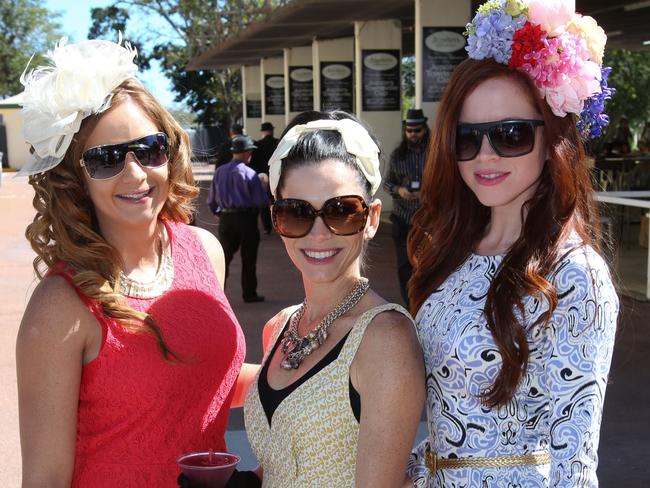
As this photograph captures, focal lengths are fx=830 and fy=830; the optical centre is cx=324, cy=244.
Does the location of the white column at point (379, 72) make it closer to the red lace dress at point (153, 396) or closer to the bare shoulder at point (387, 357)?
the red lace dress at point (153, 396)

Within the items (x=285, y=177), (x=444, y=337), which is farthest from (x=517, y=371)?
(x=285, y=177)

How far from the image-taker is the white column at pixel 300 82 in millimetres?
23438

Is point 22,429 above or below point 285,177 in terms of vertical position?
below

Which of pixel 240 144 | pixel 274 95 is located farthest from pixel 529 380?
pixel 274 95

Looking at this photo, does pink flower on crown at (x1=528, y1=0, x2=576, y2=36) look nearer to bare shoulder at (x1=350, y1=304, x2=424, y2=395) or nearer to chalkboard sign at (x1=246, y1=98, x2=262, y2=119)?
A: bare shoulder at (x1=350, y1=304, x2=424, y2=395)

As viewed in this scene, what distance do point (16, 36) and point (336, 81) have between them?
47.9 m

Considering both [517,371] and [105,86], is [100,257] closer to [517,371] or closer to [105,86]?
[105,86]

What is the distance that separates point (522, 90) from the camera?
86.3 inches

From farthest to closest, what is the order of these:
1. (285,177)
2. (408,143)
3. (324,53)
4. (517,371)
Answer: (324,53)
(408,143)
(285,177)
(517,371)

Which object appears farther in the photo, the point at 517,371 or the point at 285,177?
the point at 285,177

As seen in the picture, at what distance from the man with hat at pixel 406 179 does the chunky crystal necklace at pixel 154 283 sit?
17.7 ft

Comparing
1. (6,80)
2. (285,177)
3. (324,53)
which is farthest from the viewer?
(6,80)

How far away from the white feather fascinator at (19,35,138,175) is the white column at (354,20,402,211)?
15.6 metres

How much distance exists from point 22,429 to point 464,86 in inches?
57.8
